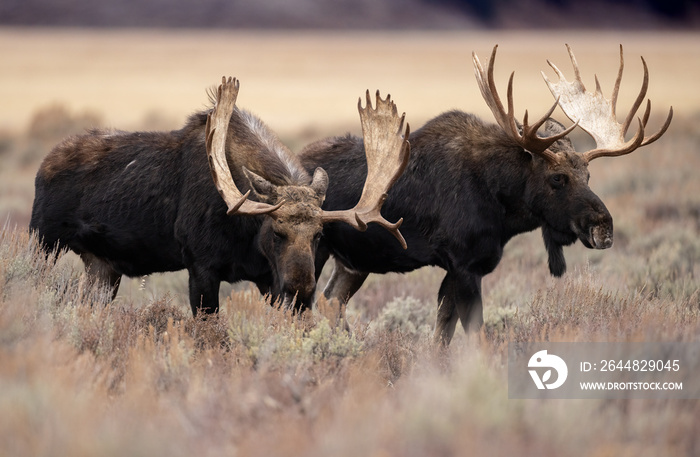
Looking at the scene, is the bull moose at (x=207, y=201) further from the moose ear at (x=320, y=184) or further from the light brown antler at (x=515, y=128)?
the light brown antler at (x=515, y=128)

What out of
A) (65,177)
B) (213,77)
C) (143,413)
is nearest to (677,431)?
(143,413)

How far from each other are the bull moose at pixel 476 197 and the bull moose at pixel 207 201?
1.56ft

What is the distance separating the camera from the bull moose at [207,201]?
6266 millimetres

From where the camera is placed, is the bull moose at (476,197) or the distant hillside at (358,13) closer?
the bull moose at (476,197)

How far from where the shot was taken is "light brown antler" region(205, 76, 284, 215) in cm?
612

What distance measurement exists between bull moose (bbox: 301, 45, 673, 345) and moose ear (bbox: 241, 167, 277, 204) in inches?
36.0

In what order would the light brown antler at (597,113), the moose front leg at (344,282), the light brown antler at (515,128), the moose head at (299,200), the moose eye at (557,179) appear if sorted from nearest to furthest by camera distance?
the moose head at (299,200), the light brown antler at (515,128), the moose eye at (557,179), the light brown antler at (597,113), the moose front leg at (344,282)

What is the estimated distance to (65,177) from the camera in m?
7.66

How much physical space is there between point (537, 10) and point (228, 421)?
16293 cm

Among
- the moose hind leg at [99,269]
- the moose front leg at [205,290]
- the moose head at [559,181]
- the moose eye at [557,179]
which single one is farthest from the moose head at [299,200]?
the moose hind leg at [99,269]

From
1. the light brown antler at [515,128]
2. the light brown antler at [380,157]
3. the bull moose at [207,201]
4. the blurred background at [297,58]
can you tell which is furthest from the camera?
the blurred background at [297,58]

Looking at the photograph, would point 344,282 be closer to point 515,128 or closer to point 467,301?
point 467,301

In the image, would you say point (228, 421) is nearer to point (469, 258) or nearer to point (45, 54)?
point (469, 258)

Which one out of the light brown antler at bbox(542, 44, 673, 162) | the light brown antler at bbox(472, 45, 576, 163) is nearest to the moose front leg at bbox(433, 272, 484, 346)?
the light brown antler at bbox(472, 45, 576, 163)
